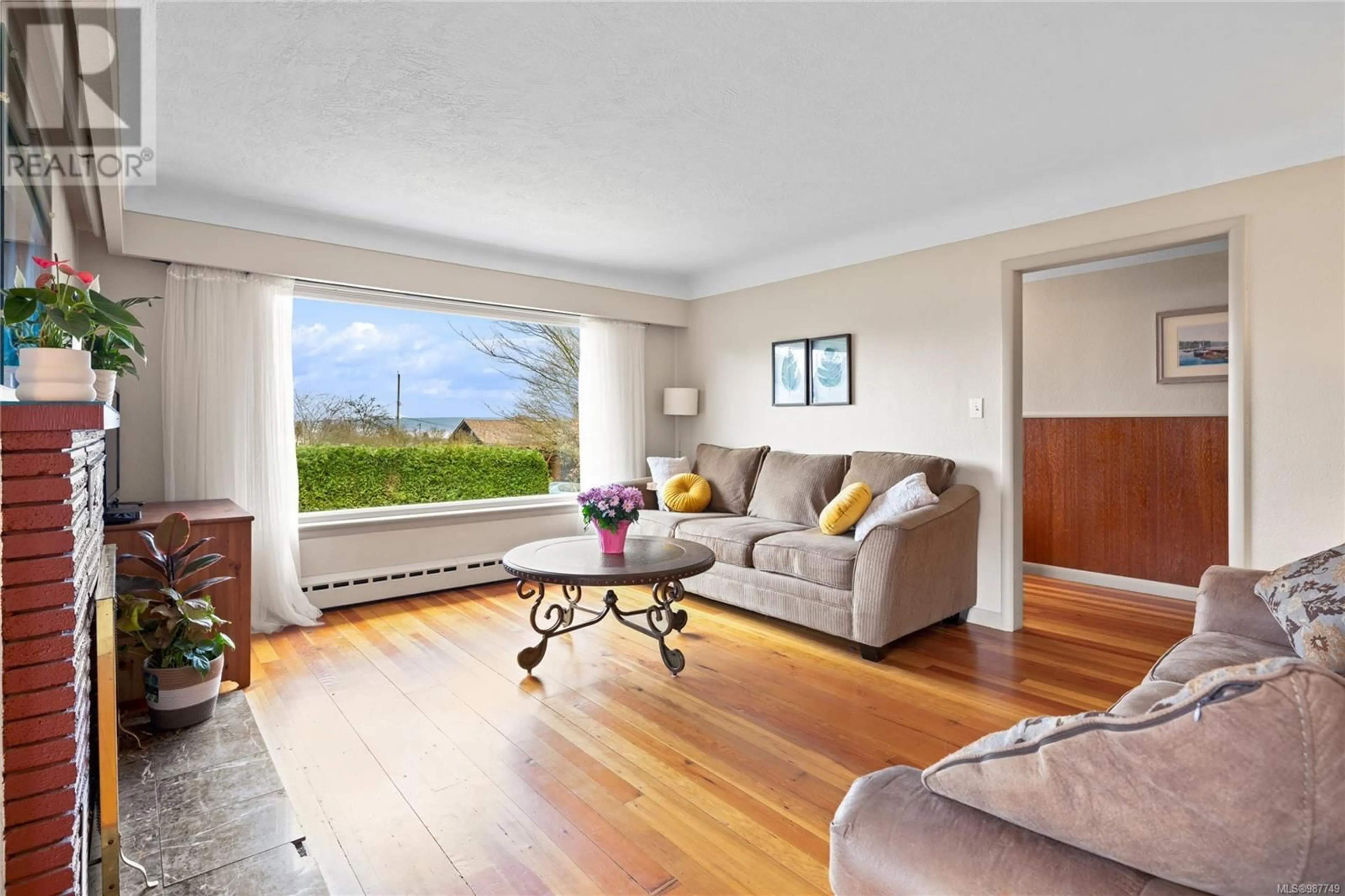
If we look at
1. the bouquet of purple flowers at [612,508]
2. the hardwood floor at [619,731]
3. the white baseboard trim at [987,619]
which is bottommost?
the hardwood floor at [619,731]

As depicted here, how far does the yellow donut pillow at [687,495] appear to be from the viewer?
4.90 m

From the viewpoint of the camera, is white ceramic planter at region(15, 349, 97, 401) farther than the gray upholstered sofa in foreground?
Yes

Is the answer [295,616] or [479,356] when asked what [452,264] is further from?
[295,616]

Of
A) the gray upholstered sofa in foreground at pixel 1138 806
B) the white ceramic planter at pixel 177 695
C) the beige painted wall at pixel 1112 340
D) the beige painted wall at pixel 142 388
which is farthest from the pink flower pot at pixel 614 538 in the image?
the beige painted wall at pixel 1112 340

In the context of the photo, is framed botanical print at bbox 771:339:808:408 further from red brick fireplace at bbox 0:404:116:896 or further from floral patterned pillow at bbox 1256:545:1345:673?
red brick fireplace at bbox 0:404:116:896

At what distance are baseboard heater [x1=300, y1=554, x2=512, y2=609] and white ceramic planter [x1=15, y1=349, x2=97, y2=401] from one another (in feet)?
9.98

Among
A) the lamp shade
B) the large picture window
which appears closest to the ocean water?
the lamp shade

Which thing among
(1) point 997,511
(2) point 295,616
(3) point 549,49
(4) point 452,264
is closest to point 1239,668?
(3) point 549,49

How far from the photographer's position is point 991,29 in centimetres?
212

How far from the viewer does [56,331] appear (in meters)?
1.51

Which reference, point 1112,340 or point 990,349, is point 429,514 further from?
point 1112,340

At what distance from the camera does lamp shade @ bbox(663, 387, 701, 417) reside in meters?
5.72

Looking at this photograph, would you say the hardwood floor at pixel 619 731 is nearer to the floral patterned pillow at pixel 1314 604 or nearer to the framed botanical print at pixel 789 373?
the floral patterned pillow at pixel 1314 604

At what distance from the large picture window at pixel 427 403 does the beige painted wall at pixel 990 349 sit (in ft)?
4.24
